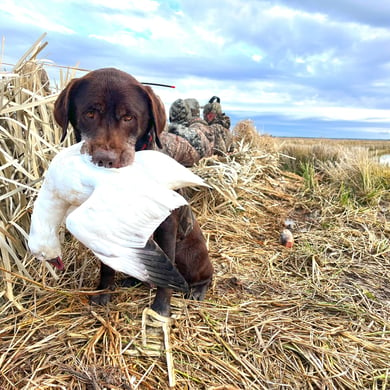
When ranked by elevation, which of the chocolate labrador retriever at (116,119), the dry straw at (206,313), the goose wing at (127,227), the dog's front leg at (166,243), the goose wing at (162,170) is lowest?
the dry straw at (206,313)

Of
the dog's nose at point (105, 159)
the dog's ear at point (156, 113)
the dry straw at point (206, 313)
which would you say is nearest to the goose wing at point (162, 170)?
the dog's nose at point (105, 159)

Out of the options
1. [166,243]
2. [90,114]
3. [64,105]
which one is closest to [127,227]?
[166,243]

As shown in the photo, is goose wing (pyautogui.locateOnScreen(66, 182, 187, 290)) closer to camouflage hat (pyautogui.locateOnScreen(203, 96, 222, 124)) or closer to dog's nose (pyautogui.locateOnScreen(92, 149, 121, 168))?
dog's nose (pyautogui.locateOnScreen(92, 149, 121, 168))

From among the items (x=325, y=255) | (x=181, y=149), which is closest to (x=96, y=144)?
(x=325, y=255)

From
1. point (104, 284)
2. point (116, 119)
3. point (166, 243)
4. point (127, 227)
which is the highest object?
point (116, 119)

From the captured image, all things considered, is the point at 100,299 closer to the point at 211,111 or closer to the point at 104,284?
the point at 104,284

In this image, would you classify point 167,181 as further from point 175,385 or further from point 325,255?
point 325,255

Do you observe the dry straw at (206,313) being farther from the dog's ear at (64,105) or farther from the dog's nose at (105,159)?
the dog's nose at (105,159)

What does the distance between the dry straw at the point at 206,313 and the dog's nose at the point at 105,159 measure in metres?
0.83

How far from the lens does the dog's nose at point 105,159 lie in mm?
1903

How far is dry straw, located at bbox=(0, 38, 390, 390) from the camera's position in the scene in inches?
80.9

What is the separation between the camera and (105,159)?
1.90 metres

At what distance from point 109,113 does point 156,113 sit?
301mm

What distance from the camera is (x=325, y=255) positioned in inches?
153
